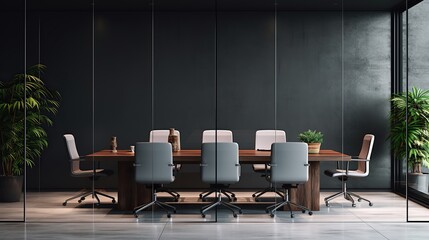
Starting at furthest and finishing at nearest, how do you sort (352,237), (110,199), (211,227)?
(110,199) → (211,227) → (352,237)

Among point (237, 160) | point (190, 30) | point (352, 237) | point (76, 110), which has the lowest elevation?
point (352, 237)

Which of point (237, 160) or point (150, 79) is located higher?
point (150, 79)

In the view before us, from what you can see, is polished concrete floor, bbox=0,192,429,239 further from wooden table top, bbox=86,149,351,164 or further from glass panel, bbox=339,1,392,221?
wooden table top, bbox=86,149,351,164

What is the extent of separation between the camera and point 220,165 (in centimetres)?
916

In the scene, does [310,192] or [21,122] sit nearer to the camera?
[21,122]

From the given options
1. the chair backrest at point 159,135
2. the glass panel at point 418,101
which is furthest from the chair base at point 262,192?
the glass panel at point 418,101

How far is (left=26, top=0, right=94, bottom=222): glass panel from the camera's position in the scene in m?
9.12

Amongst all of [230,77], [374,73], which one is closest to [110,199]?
[230,77]

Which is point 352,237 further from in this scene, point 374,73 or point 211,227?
point 374,73

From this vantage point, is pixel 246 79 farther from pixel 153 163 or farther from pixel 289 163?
pixel 153 163

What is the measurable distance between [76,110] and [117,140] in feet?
2.09

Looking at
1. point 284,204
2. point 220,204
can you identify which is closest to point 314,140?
point 284,204

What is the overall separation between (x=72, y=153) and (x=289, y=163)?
2690 mm

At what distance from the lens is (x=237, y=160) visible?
912cm
